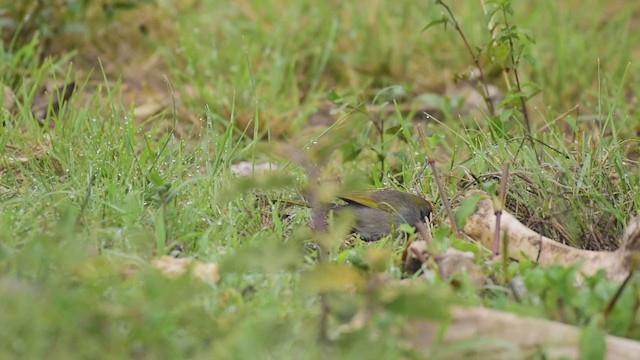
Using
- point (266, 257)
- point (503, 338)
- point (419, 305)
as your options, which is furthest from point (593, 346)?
point (266, 257)

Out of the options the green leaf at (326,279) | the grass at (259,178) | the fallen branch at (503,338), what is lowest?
the grass at (259,178)

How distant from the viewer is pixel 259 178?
2510 mm

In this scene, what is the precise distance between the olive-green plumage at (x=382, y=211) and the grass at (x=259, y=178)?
89mm

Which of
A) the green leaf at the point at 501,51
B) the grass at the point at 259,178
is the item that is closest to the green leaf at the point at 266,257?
the grass at the point at 259,178

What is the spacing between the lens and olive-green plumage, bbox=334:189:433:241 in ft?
10.5

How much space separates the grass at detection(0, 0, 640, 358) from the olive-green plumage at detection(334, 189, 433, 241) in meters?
0.09

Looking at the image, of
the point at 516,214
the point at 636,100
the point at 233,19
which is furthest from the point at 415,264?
the point at 233,19

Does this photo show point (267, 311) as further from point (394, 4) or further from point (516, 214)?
point (394, 4)

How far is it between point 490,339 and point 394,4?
3.85m

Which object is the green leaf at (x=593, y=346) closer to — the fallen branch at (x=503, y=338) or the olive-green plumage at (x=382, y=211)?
the fallen branch at (x=503, y=338)

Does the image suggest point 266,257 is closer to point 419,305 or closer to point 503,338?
point 419,305

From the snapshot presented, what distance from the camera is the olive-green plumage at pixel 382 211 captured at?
3.19m

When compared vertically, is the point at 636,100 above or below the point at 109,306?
below

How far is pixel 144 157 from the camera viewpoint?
3439 millimetres
